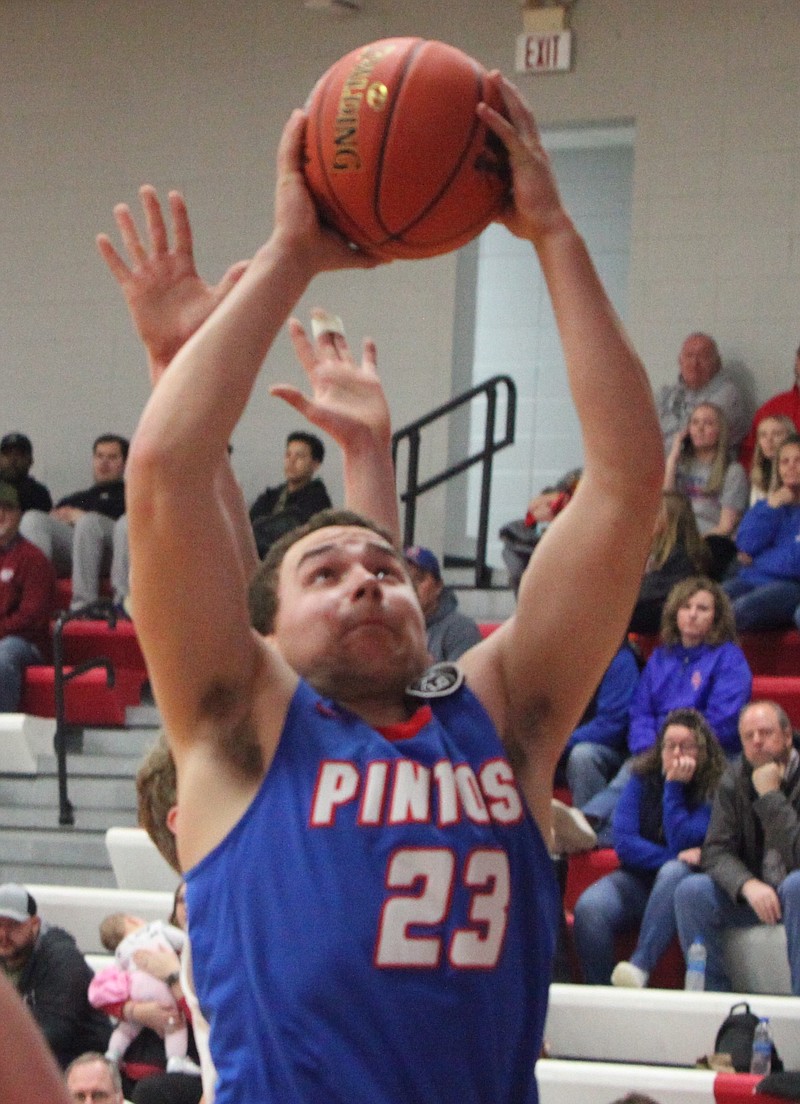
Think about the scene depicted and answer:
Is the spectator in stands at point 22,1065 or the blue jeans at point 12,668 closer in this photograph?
the spectator in stands at point 22,1065

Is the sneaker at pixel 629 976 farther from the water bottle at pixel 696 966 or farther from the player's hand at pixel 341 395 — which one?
the player's hand at pixel 341 395

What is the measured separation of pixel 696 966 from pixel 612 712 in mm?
1350

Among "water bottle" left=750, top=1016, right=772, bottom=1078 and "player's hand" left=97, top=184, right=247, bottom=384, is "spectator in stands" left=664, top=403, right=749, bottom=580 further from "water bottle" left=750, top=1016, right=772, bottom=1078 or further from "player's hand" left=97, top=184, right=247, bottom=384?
"player's hand" left=97, top=184, right=247, bottom=384

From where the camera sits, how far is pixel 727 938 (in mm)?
5715

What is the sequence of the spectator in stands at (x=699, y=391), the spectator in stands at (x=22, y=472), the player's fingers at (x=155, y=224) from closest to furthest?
1. the player's fingers at (x=155, y=224)
2. the spectator in stands at (x=699, y=391)
3. the spectator in stands at (x=22, y=472)

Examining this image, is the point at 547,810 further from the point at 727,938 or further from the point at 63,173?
the point at 63,173

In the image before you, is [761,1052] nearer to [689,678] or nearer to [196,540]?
[689,678]

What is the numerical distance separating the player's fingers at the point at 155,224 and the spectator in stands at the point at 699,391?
6472mm

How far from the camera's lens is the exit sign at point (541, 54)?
943 cm

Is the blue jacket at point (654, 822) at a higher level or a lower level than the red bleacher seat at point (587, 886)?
higher

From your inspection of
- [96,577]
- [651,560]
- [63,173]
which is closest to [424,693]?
[651,560]

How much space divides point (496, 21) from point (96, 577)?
3813 mm

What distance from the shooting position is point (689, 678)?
6.52 meters

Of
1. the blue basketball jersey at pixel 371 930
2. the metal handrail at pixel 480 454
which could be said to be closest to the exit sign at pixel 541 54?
the metal handrail at pixel 480 454
